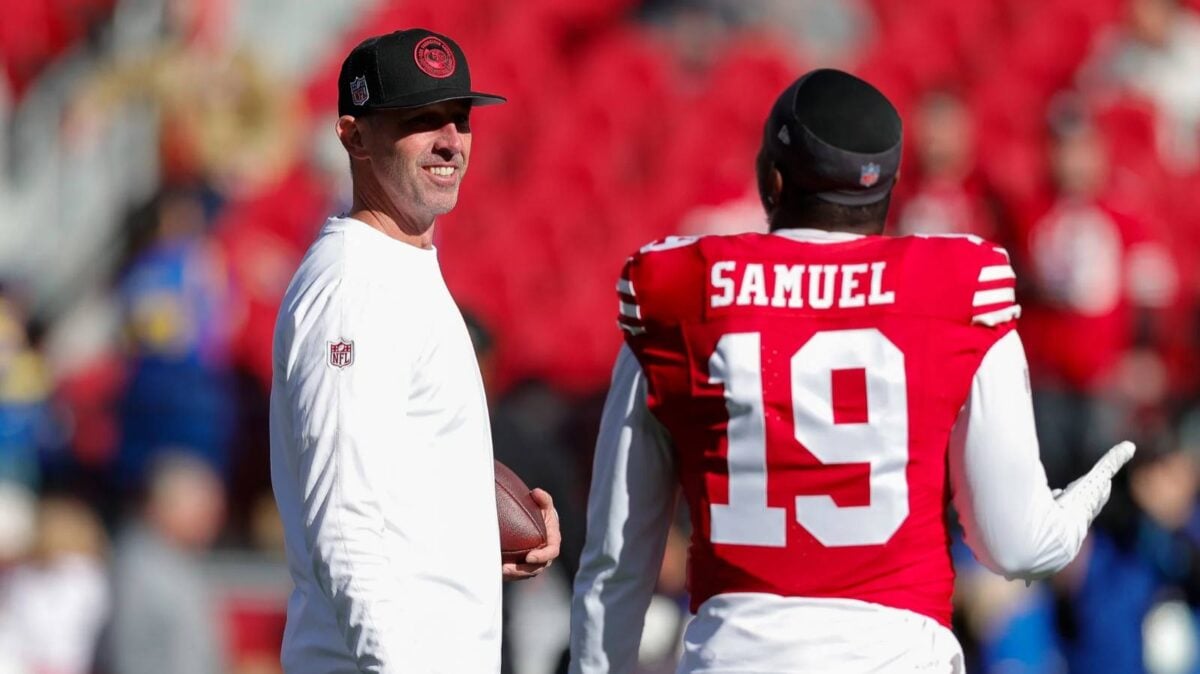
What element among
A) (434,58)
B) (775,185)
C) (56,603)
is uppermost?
(434,58)

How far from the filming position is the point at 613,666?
10.5ft

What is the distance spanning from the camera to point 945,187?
6926mm

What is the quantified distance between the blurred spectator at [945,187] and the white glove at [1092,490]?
144 inches

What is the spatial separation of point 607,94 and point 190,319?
275 cm

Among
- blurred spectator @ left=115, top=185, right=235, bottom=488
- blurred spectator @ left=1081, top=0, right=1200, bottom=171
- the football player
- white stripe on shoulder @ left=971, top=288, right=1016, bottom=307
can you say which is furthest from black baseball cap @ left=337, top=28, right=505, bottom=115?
blurred spectator @ left=1081, top=0, right=1200, bottom=171

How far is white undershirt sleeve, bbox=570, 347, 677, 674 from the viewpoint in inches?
125

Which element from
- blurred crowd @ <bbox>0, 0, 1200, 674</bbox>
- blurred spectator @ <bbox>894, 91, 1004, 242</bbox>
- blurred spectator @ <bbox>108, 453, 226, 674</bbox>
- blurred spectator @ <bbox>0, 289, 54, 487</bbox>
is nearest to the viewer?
blurred spectator @ <bbox>108, 453, 226, 674</bbox>

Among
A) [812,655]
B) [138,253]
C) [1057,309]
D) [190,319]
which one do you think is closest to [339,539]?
[812,655]

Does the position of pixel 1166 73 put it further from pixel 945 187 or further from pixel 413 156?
pixel 413 156

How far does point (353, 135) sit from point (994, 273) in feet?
3.47

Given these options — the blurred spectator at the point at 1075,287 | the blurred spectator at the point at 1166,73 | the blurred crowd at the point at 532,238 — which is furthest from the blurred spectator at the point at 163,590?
the blurred spectator at the point at 1166,73

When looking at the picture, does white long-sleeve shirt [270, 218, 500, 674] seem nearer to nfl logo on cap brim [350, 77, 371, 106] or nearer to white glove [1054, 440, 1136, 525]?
nfl logo on cap brim [350, 77, 371, 106]

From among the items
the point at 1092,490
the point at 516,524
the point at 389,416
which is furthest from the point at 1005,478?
the point at 389,416

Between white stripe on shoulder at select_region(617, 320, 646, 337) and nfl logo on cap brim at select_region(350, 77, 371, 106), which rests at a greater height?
nfl logo on cap brim at select_region(350, 77, 371, 106)
